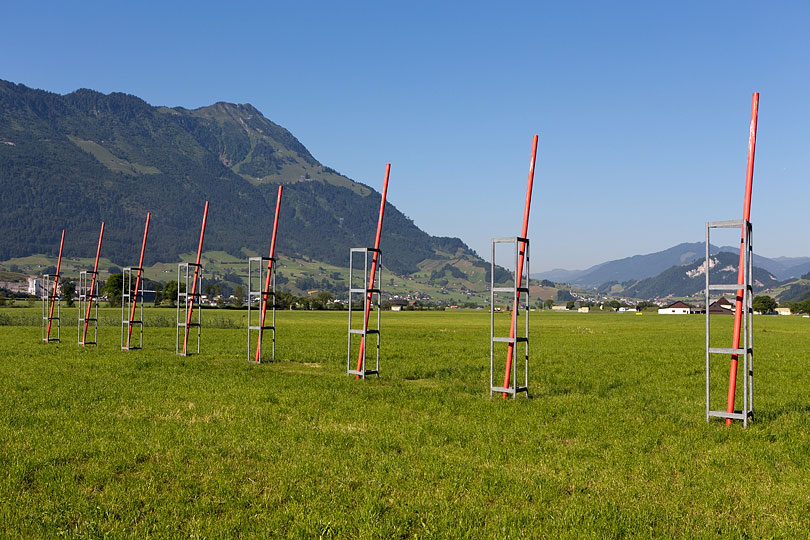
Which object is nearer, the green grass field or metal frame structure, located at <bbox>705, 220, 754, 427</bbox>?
the green grass field

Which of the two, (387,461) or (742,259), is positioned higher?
(742,259)

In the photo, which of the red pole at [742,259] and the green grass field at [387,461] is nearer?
the green grass field at [387,461]

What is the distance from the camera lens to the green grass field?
775cm

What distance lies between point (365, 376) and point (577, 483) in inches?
521

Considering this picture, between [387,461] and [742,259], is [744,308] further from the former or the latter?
[387,461]

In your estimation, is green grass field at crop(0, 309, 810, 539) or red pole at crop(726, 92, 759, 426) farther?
red pole at crop(726, 92, 759, 426)

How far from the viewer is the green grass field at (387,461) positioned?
775 centimetres

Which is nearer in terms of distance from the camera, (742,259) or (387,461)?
(387,461)

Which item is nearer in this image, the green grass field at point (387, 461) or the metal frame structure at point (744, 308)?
the green grass field at point (387, 461)

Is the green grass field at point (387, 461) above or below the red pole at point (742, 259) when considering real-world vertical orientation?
below

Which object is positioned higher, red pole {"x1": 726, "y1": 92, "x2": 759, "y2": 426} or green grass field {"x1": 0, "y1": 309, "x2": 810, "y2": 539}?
red pole {"x1": 726, "y1": 92, "x2": 759, "y2": 426}

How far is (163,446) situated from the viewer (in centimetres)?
1113

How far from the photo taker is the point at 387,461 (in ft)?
33.7

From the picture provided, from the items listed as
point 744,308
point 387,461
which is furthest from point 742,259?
point 387,461
